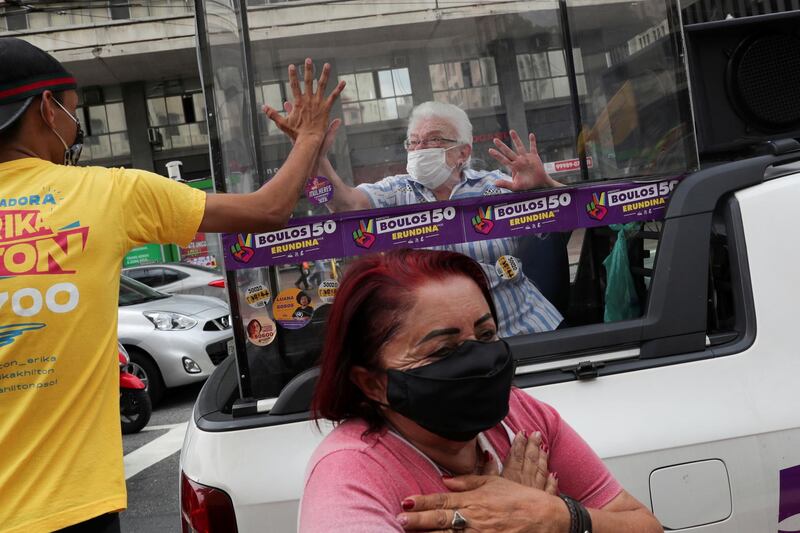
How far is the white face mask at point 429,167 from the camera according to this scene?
2488mm

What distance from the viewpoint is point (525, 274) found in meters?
2.73

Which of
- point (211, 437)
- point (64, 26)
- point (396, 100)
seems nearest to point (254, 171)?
point (396, 100)

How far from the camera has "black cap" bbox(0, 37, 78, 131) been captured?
73.9 inches

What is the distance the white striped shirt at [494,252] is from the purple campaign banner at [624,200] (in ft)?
0.81

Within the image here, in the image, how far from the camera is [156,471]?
19.0 feet

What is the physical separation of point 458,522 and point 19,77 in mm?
1467

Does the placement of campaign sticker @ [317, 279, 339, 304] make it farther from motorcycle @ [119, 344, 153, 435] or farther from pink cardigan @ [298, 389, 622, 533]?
motorcycle @ [119, 344, 153, 435]

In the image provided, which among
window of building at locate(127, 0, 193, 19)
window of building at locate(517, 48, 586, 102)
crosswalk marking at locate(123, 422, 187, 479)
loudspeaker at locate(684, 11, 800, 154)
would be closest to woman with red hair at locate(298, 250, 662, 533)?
window of building at locate(517, 48, 586, 102)

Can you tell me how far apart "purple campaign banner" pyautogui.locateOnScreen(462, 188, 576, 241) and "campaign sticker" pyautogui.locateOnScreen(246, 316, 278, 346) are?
2.14 feet

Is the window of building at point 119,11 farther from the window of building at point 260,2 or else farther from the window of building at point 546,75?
the window of building at point 546,75

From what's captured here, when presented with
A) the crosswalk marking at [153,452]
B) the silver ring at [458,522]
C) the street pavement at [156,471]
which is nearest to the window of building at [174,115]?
the street pavement at [156,471]

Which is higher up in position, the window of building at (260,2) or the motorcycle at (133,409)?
the window of building at (260,2)

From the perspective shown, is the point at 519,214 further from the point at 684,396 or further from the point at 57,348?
the point at 57,348

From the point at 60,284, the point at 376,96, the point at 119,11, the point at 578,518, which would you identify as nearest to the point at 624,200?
the point at 376,96
